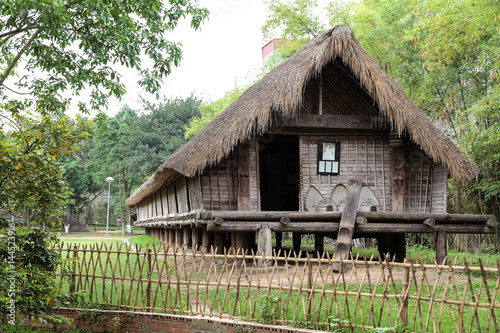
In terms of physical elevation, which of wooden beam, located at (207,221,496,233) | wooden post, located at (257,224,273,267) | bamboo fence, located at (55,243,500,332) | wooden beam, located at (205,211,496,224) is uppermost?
wooden beam, located at (205,211,496,224)

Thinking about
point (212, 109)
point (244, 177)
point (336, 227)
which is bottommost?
point (336, 227)

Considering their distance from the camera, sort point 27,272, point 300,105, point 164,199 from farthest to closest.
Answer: point 164,199
point 300,105
point 27,272

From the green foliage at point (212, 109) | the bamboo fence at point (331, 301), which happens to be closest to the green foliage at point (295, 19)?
the green foliage at point (212, 109)

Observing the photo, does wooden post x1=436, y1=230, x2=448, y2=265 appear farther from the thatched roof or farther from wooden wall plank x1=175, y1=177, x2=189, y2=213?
wooden wall plank x1=175, y1=177, x2=189, y2=213

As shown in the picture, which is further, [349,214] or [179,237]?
[179,237]

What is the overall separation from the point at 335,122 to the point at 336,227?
7.73 feet

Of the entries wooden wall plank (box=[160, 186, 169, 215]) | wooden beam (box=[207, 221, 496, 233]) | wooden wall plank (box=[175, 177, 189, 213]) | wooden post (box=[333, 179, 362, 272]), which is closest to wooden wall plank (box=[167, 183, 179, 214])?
wooden wall plank (box=[175, 177, 189, 213])

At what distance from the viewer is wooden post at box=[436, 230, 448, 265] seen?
10.4 metres

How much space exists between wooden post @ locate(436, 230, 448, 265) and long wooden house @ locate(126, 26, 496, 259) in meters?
0.02

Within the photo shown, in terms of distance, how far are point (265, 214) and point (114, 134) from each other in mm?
27260

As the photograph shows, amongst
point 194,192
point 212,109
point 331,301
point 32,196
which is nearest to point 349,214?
point 194,192

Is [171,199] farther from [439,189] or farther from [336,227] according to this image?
[439,189]

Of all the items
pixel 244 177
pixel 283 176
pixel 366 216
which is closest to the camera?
pixel 366 216

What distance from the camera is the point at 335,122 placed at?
1111 centimetres
